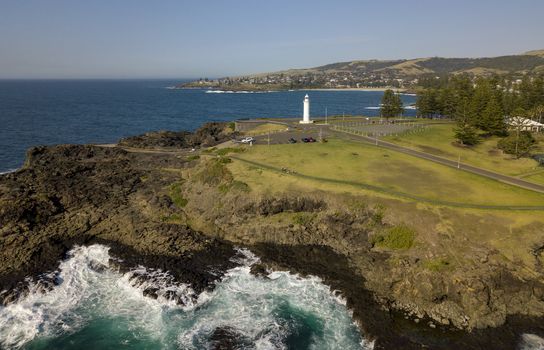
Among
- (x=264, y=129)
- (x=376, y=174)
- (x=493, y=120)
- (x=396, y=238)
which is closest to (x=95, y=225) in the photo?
(x=396, y=238)

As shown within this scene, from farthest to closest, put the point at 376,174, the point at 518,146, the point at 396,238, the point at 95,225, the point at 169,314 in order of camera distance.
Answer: the point at 518,146 → the point at 376,174 → the point at 95,225 → the point at 396,238 → the point at 169,314

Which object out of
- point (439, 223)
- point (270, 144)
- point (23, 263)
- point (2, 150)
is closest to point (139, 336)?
point (23, 263)

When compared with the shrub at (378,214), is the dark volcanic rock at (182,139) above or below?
above

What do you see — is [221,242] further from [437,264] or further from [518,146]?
[518,146]

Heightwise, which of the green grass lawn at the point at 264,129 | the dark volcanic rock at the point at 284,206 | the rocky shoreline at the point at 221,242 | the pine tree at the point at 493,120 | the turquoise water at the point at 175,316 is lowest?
the turquoise water at the point at 175,316

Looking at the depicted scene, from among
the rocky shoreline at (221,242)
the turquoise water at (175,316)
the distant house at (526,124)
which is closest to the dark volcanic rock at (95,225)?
the rocky shoreline at (221,242)

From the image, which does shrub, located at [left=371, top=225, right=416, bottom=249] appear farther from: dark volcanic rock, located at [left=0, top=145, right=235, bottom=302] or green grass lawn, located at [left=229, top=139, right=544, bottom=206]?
dark volcanic rock, located at [left=0, top=145, right=235, bottom=302]

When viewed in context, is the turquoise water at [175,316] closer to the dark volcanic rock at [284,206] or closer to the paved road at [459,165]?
the dark volcanic rock at [284,206]
